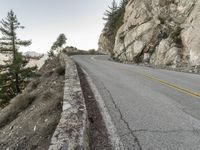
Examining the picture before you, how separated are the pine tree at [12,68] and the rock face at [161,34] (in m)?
15.0

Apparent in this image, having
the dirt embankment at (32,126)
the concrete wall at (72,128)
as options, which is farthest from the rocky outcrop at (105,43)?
the concrete wall at (72,128)

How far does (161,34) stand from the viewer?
26.3 m

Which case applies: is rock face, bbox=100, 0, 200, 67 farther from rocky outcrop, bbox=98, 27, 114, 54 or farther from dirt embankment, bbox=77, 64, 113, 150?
rocky outcrop, bbox=98, 27, 114, 54

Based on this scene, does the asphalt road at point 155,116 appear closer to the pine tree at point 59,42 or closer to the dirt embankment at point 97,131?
the dirt embankment at point 97,131

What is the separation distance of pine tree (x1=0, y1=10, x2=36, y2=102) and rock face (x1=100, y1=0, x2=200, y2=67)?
1504 cm

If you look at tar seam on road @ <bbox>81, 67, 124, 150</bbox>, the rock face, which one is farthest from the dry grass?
the rock face

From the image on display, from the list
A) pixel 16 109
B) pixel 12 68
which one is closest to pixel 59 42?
pixel 12 68

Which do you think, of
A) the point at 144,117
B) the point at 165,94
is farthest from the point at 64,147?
the point at 165,94

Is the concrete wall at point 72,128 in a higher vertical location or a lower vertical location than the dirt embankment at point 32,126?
higher

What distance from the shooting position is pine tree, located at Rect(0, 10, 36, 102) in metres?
32.9

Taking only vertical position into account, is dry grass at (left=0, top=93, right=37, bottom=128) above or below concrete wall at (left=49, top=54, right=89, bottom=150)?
below

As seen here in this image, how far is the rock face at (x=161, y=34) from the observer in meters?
20.6

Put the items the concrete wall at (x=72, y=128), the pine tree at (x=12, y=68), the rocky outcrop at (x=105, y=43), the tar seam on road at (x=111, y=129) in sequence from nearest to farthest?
the concrete wall at (x=72, y=128) → the tar seam on road at (x=111, y=129) → the pine tree at (x=12, y=68) → the rocky outcrop at (x=105, y=43)

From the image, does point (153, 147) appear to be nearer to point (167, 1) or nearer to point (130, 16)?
point (167, 1)
